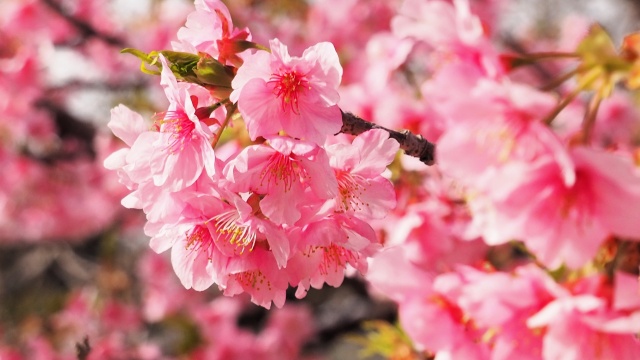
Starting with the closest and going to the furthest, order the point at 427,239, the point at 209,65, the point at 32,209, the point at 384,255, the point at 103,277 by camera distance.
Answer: the point at 209,65, the point at 384,255, the point at 427,239, the point at 103,277, the point at 32,209

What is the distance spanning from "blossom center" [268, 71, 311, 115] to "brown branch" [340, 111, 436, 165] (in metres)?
0.07

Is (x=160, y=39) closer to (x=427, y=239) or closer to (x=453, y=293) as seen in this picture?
(x=427, y=239)

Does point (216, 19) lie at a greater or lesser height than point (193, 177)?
greater

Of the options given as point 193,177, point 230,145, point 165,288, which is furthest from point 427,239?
point 165,288

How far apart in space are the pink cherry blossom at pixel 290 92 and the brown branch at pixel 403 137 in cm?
6

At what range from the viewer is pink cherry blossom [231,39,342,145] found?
725 millimetres

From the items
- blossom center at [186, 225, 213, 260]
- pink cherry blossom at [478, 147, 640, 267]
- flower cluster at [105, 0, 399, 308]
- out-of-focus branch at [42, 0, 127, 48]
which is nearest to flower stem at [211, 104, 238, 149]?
flower cluster at [105, 0, 399, 308]

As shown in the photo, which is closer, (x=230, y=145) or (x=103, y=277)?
(x=230, y=145)

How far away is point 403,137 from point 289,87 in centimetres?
17

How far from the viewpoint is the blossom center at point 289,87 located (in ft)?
2.49

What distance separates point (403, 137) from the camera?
2.74 feet

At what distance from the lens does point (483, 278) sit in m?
0.75

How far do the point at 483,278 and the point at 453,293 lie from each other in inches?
2.5

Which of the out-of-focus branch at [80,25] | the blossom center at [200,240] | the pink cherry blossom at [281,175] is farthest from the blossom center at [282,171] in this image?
the out-of-focus branch at [80,25]
